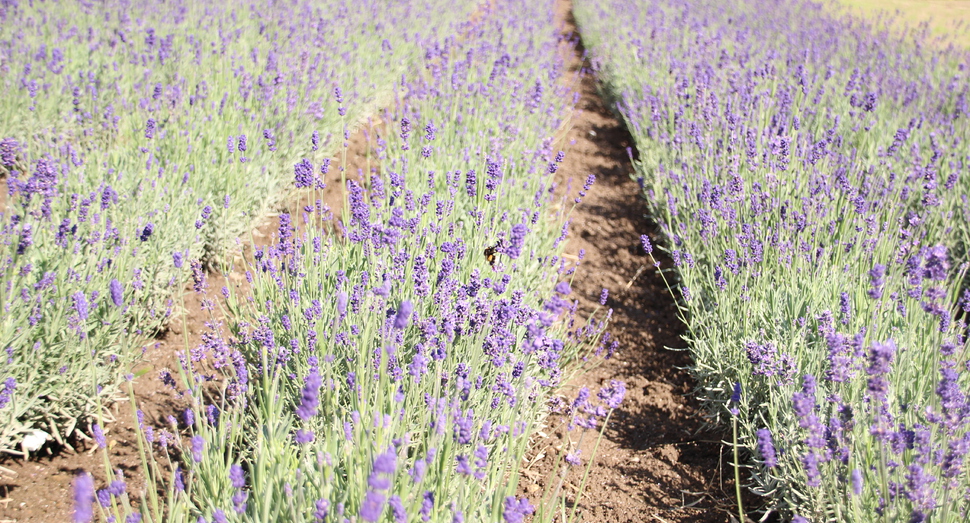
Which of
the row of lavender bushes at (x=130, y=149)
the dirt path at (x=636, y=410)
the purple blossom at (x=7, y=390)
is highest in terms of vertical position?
the row of lavender bushes at (x=130, y=149)

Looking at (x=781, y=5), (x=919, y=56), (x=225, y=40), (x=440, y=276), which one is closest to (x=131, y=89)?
(x=225, y=40)

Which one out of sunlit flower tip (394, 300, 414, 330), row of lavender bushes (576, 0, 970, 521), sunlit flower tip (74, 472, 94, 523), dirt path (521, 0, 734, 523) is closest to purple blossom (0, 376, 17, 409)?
sunlit flower tip (74, 472, 94, 523)

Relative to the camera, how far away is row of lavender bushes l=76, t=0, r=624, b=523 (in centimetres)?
154

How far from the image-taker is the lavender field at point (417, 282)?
1682 millimetres

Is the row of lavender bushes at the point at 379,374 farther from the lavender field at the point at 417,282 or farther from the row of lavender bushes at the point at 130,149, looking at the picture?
the row of lavender bushes at the point at 130,149

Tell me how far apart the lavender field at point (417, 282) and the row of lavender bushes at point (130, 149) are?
3cm

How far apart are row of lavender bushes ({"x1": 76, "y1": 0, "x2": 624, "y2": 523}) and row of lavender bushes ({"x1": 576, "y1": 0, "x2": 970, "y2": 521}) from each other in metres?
0.59

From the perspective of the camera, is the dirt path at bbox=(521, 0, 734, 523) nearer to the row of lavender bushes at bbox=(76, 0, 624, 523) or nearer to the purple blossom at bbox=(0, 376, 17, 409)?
the row of lavender bushes at bbox=(76, 0, 624, 523)

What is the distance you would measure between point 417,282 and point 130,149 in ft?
7.86

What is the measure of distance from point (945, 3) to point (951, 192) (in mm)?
15615

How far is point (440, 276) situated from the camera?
228 cm

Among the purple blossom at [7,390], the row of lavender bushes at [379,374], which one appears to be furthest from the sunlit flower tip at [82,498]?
the purple blossom at [7,390]

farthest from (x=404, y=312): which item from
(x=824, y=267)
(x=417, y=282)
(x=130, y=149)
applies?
(x=130, y=149)

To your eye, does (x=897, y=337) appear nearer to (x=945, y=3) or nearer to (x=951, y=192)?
(x=951, y=192)
